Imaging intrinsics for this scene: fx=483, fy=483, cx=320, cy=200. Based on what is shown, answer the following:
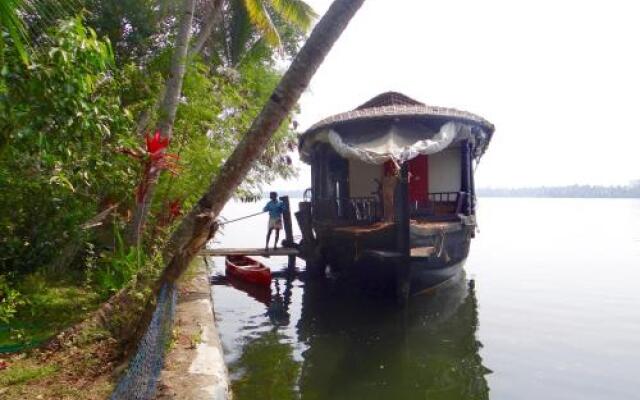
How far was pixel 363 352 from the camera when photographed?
25.1 ft

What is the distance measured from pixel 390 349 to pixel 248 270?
5.82 meters

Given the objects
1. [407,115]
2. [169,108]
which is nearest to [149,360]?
[169,108]

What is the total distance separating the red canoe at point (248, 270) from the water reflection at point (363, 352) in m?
0.97

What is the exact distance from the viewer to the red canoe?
1251cm

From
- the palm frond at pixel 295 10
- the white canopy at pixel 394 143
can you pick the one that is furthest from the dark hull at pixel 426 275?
the palm frond at pixel 295 10

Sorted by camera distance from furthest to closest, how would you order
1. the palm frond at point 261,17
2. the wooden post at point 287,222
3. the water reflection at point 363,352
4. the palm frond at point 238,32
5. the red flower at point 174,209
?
the wooden post at point 287,222
the palm frond at point 238,32
the palm frond at point 261,17
the red flower at point 174,209
the water reflection at point 363,352

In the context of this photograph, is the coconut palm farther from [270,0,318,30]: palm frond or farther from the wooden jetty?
the wooden jetty

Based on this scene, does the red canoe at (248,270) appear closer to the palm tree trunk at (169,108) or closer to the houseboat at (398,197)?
the houseboat at (398,197)

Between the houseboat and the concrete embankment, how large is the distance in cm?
366

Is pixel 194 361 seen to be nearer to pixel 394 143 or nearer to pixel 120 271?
pixel 120 271

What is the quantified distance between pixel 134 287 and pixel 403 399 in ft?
11.2

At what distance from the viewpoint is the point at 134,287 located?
15.9ft

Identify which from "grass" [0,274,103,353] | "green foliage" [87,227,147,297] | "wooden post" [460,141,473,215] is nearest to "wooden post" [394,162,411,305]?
"wooden post" [460,141,473,215]

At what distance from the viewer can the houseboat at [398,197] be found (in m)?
8.85
